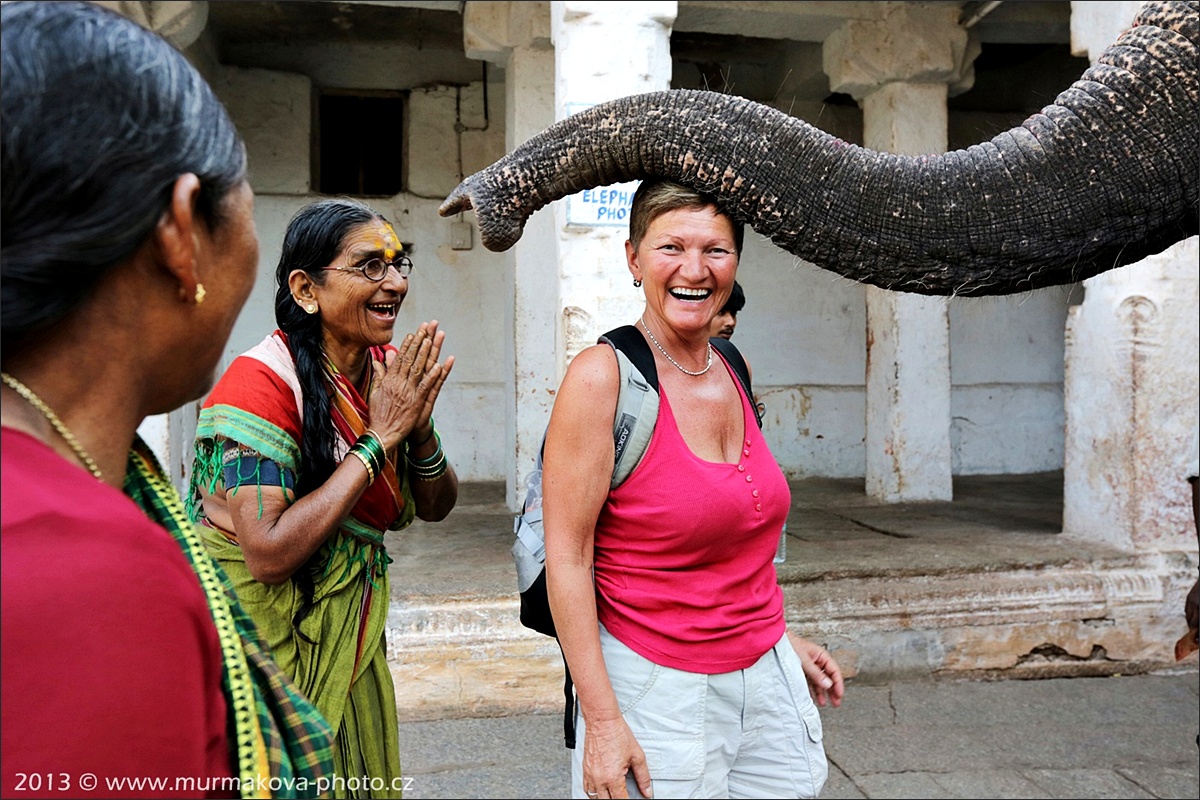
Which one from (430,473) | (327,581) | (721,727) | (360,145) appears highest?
(360,145)

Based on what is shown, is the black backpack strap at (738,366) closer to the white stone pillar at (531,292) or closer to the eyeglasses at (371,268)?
the eyeglasses at (371,268)

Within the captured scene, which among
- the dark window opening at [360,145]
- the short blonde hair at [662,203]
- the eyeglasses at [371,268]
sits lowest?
the eyeglasses at [371,268]

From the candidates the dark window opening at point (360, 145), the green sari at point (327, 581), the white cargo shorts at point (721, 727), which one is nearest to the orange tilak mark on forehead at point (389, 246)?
the green sari at point (327, 581)

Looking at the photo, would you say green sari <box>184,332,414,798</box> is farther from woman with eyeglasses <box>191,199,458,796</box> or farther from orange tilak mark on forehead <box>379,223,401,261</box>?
orange tilak mark on forehead <box>379,223,401,261</box>

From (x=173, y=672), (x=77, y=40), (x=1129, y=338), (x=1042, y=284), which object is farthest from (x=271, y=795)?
(x=1129, y=338)

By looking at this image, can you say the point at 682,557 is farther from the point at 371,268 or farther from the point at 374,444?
the point at 371,268

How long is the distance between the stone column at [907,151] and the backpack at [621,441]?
525 cm

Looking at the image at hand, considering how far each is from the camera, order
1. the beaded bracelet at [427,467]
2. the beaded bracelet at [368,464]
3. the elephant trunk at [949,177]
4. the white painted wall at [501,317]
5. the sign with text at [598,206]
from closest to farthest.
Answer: the elephant trunk at [949,177] < the beaded bracelet at [368,464] < the beaded bracelet at [427,467] < the sign with text at [598,206] < the white painted wall at [501,317]

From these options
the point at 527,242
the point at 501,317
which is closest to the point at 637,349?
the point at 527,242

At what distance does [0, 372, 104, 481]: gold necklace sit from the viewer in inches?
34.2

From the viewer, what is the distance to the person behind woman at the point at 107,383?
0.74 m

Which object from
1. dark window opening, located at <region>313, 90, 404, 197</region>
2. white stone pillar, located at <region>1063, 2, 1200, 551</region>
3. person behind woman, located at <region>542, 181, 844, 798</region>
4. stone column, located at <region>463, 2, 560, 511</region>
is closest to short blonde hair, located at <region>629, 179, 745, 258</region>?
person behind woman, located at <region>542, 181, 844, 798</region>

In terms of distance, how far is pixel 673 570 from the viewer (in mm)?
1942

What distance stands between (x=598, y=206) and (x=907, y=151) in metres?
3.73
